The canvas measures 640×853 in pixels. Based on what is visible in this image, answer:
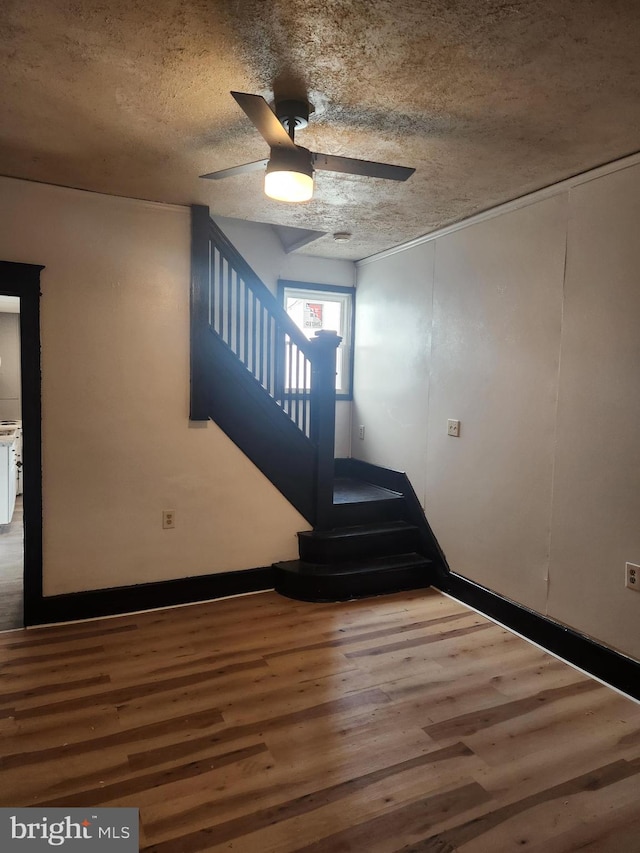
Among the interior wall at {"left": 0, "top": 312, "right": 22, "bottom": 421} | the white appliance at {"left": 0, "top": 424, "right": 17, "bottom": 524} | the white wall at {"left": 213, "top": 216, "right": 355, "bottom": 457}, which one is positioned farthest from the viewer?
the interior wall at {"left": 0, "top": 312, "right": 22, "bottom": 421}

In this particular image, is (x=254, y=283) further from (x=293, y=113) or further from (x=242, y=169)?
(x=293, y=113)

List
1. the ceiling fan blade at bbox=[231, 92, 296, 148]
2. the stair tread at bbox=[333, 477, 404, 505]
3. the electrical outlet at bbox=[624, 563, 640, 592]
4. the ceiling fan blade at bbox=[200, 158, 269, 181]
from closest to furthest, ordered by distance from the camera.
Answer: the ceiling fan blade at bbox=[231, 92, 296, 148] → the ceiling fan blade at bbox=[200, 158, 269, 181] → the electrical outlet at bbox=[624, 563, 640, 592] → the stair tread at bbox=[333, 477, 404, 505]

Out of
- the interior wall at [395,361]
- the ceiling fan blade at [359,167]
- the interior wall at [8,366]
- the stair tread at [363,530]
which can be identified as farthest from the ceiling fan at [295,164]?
the interior wall at [8,366]

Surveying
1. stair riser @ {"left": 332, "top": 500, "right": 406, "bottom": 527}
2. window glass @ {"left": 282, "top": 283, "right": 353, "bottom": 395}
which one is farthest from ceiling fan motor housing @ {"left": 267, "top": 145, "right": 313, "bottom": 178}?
window glass @ {"left": 282, "top": 283, "right": 353, "bottom": 395}

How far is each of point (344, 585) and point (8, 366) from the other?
5556 mm

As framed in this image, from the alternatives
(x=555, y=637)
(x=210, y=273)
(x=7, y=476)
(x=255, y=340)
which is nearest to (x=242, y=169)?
(x=210, y=273)

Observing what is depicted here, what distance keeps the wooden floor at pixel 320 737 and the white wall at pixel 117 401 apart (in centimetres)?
50

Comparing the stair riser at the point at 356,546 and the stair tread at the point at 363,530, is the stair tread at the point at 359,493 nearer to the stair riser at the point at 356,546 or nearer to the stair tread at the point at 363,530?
the stair tread at the point at 363,530

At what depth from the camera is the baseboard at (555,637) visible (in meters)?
2.51

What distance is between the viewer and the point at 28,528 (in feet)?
10.1

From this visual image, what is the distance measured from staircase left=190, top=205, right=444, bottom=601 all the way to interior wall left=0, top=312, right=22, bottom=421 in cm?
422

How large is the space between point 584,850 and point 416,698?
881 millimetres

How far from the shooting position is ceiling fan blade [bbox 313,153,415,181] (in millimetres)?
2055

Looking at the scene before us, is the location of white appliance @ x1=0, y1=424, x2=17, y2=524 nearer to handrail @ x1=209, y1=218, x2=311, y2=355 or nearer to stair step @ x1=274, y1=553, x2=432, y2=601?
stair step @ x1=274, y1=553, x2=432, y2=601
